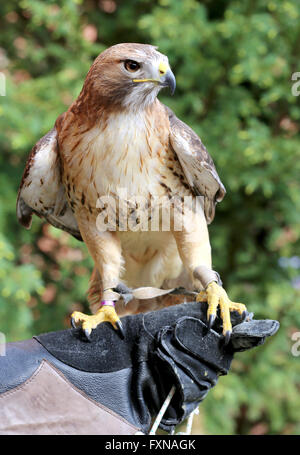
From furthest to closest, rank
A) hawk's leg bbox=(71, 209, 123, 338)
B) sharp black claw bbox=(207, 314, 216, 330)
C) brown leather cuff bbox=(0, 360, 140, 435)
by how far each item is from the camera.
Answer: hawk's leg bbox=(71, 209, 123, 338) < sharp black claw bbox=(207, 314, 216, 330) < brown leather cuff bbox=(0, 360, 140, 435)

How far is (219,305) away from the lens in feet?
6.37

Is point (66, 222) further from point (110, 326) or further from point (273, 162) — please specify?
point (273, 162)

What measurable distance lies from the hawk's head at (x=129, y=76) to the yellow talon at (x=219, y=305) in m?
0.72

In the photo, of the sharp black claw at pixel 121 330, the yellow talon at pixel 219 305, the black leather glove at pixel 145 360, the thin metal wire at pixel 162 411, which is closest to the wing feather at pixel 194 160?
the yellow talon at pixel 219 305

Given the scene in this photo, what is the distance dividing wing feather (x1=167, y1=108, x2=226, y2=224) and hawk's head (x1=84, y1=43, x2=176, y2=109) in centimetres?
18

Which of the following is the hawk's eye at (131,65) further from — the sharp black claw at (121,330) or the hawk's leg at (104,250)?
the sharp black claw at (121,330)

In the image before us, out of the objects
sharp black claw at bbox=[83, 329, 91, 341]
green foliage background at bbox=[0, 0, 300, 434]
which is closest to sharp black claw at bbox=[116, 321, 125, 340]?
sharp black claw at bbox=[83, 329, 91, 341]

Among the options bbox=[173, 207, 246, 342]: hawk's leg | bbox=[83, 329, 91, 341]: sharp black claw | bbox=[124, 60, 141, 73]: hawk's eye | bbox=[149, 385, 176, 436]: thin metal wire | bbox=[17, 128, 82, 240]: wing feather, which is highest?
bbox=[124, 60, 141, 73]: hawk's eye

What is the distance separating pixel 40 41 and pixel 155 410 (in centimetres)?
322

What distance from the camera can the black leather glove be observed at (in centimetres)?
181

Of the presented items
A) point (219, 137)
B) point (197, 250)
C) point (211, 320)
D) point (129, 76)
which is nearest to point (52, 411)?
point (211, 320)

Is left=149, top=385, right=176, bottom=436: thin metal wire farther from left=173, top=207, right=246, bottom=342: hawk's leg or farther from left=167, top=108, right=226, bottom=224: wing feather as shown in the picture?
left=167, top=108, right=226, bottom=224: wing feather

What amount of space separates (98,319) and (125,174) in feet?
1.77

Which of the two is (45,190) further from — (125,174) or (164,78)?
(164,78)
